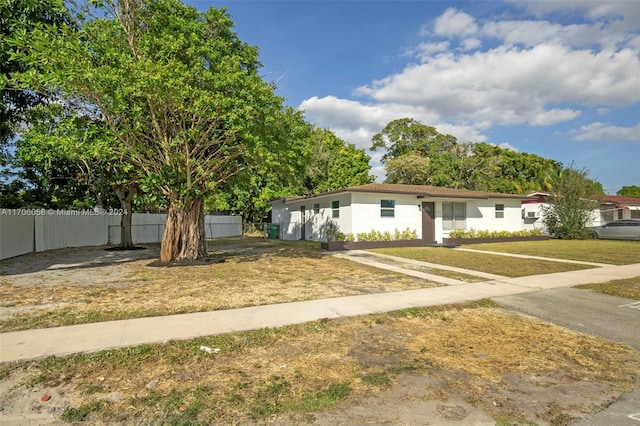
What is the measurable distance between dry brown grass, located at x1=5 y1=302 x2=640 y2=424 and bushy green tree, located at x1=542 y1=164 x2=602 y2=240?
23.5 meters

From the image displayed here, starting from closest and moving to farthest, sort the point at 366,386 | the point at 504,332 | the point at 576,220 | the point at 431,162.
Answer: the point at 366,386 < the point at 504,332 < the point at 576,220 < the point at 431,162

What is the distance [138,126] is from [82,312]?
5.59 m

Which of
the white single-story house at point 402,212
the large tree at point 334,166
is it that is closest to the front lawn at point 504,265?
the white single-story house at point 402,212

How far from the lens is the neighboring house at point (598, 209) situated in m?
29.5

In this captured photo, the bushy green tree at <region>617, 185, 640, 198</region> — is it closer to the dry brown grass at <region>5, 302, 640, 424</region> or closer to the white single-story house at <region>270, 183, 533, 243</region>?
the white single-story house at <region>270, 183, 533, 243</region>

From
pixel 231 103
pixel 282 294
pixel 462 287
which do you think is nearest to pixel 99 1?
pixel 231 103

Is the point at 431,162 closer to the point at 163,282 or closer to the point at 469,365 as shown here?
the point at 163,282

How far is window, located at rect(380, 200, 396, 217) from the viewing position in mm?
20375

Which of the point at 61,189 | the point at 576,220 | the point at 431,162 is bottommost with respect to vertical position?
the point at 576,220

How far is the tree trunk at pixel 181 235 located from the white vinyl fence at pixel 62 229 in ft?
22.3

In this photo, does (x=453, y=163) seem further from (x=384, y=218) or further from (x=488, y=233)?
(x=384, y=218)

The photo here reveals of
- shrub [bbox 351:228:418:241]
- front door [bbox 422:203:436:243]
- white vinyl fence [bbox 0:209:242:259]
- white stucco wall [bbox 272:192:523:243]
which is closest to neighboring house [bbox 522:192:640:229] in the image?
white stucco wall [bbox 272:192:523:243]

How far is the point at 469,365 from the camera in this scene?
13.7ft

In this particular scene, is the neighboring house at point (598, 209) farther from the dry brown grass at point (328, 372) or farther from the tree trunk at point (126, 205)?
the tree trunk at point (126, 205)
